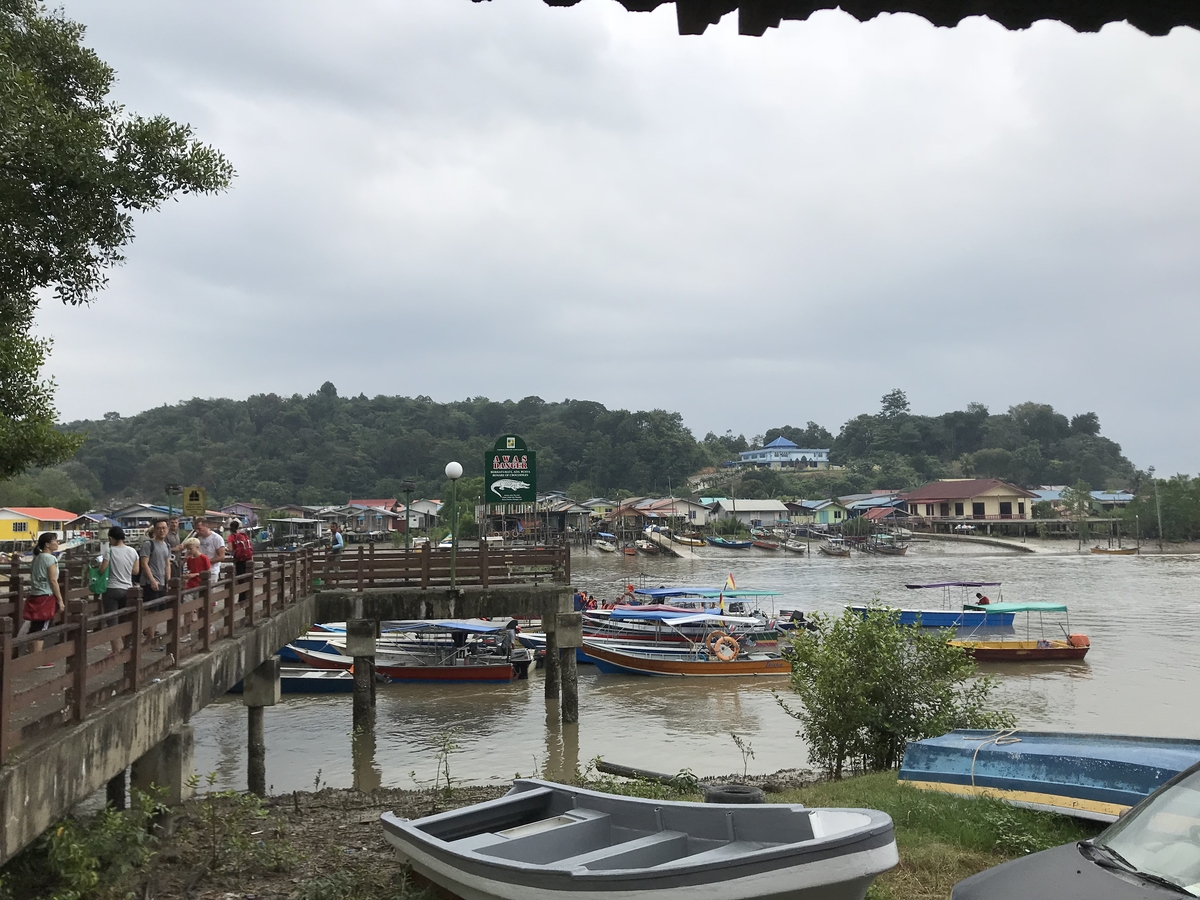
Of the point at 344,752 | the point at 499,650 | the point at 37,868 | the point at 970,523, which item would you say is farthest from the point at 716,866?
the point at 970,523

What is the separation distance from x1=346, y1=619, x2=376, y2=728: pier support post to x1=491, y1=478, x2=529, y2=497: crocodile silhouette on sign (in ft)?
13.4

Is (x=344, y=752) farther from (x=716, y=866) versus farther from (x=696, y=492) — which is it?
(x=696, y=492)

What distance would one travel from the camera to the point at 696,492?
135 meters

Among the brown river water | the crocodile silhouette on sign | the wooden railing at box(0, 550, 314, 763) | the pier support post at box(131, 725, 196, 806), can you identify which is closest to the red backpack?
the wooden railing at box(0, 550, 314, 763)

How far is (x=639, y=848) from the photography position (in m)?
7.12

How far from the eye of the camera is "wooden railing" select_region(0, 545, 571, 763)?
7.17m

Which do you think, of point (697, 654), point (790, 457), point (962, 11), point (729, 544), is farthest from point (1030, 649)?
point (790, 457)

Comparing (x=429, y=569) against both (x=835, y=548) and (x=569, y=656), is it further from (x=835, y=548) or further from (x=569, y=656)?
(x=835, y=548)

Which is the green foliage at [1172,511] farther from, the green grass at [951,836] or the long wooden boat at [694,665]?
the green grass at [951,836]

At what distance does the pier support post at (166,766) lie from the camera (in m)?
10.3

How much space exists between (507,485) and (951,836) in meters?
14.4

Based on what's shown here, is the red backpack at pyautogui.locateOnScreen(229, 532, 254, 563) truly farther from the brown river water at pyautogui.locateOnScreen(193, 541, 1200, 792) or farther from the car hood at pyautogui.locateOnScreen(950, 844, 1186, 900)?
the car hood at pyautogui.locateOnScreen(950, 844, 1186, 900)

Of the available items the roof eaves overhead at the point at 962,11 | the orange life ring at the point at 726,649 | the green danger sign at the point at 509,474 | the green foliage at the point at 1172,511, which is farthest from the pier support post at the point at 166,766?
the green foliage at the point at 1172,511

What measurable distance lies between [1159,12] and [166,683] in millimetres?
10099
